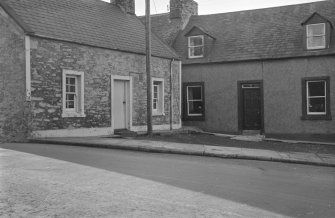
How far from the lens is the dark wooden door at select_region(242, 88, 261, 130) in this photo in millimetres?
23000

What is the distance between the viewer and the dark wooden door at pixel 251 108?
23000mm

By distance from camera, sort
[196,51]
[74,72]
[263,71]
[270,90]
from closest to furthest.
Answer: [74,72]
[270,90]
[263,71]
[196,51]

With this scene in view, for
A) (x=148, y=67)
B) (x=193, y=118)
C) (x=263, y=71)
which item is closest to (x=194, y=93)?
(x=193, y=118)

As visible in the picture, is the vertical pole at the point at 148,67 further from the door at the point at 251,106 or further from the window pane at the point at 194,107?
the door at the point at 251,106

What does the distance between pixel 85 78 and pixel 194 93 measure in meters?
8.76

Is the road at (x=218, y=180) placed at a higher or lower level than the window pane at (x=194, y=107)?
lower

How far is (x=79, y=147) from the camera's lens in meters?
14.0

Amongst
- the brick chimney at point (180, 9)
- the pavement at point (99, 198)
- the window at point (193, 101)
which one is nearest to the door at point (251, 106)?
the window at point (193, 101)

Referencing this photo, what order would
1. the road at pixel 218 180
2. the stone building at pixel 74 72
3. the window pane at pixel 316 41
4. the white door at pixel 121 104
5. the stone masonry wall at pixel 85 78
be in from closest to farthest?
1. the road at pixel 218 180
2. the stone building at pixel 74 72
3. the stone masonry wall at pixel 85 78
4. the white door at pixel 121 104
5. the window pane at pixel 316 41

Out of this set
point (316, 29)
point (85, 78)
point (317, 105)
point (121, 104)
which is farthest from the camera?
point (316, 29)

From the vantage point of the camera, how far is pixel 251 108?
2314 cm

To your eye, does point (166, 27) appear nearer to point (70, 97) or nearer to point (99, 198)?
point (70, 97)

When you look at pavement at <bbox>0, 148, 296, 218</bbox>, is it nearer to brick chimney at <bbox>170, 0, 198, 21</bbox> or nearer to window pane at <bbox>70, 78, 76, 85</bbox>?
window pane at <bbox>70, 78, 76, 85</bbox>

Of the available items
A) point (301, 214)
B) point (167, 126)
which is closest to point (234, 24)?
point (167, 126)
